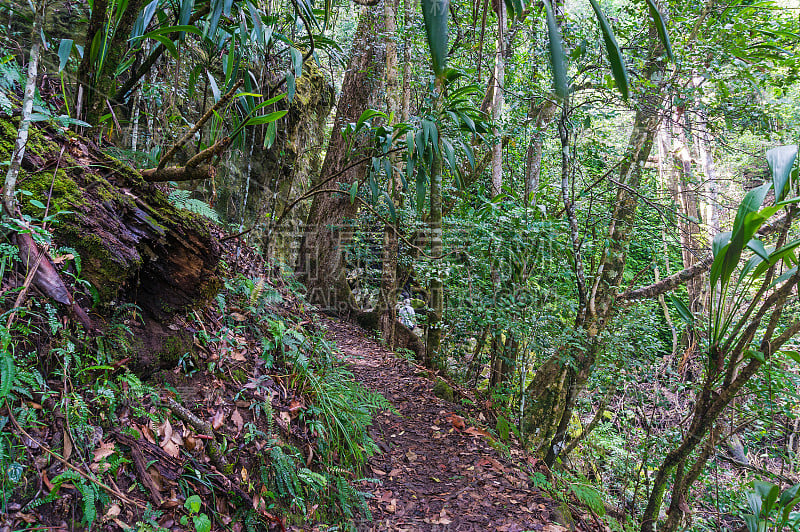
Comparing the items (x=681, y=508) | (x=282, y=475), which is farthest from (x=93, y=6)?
(x=681, y=508)

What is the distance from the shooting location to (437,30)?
0.54 metres

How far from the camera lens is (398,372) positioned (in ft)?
15.6

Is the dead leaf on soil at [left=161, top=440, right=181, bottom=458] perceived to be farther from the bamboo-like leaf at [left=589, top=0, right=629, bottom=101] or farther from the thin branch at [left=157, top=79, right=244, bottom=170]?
the bamboo-like leaf at [left=589, top=0, right=629, bottom=101]

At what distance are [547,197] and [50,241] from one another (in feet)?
14.3

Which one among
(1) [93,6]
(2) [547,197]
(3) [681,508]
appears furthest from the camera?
(2) [547,197]

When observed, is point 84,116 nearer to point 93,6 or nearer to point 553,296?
point 93,6

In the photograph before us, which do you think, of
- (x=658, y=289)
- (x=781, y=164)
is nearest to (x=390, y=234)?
(x=658, y=289)

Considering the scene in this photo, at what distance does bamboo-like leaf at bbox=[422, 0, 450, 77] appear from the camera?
484 mm

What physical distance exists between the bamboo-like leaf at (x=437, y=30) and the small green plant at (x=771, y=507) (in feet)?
11.1

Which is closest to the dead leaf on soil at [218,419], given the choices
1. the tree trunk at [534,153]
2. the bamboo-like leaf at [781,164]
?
the bamboo-like leaf at [781,164]

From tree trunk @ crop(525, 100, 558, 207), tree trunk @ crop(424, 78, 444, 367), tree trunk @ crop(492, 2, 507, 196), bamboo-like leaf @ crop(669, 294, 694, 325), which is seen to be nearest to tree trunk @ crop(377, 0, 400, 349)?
tree trunk @ crop(424, 78, 444, 367)

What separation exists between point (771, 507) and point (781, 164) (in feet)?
6.85

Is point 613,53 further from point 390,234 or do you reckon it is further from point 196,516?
point 390,234

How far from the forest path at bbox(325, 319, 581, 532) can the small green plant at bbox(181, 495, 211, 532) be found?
3.51 feet
